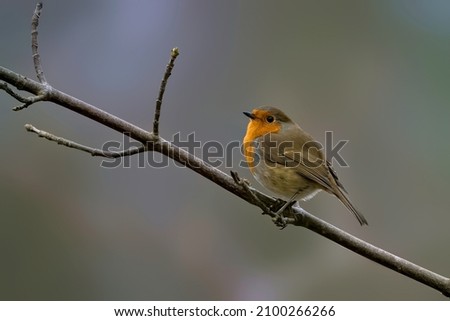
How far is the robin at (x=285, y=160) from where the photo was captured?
117 inches

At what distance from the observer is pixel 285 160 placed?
3.06 metres

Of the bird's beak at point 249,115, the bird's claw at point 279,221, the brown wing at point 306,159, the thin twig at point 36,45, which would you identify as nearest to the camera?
the thin twig at point 36,45

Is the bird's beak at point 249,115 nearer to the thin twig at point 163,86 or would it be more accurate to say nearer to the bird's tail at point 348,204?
the bird's tail at point 348,204

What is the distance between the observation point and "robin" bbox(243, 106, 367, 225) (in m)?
2.98

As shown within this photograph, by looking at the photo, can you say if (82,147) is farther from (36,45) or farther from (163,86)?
(36,45)

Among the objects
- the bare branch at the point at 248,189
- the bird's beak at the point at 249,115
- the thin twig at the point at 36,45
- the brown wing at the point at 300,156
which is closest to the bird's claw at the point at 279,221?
the bare branch at the point at 248,189

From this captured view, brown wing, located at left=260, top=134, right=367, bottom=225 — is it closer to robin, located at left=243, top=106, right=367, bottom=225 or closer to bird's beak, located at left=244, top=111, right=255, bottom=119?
robin, located at left=243, top=106, right=367, bottom=225

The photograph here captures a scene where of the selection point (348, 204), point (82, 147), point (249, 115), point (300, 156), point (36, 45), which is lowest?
point (82, 147)

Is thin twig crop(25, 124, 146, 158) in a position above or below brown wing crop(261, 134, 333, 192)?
below

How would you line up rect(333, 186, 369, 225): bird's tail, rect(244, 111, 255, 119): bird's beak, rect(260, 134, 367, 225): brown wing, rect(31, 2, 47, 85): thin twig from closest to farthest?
rect(31, 2, 47, 85): thin twig, rect(333, 186, 369, 225): bird's tail, rect(260, 134, 367, 225): brown wing, rect(244, 111, 255, 119): bird's beak

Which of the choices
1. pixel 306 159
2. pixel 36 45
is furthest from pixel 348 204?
pixel 36 45

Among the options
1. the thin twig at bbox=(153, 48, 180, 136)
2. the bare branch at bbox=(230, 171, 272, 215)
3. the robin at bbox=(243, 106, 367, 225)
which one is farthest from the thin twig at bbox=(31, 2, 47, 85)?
the robin at bbox=(243, 106, 367, 225)

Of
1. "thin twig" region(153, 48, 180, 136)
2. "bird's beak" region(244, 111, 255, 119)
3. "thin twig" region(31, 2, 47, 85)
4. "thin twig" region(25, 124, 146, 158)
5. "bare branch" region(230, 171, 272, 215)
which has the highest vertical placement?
"bird's beak" region(244, 111, 255, 119)
